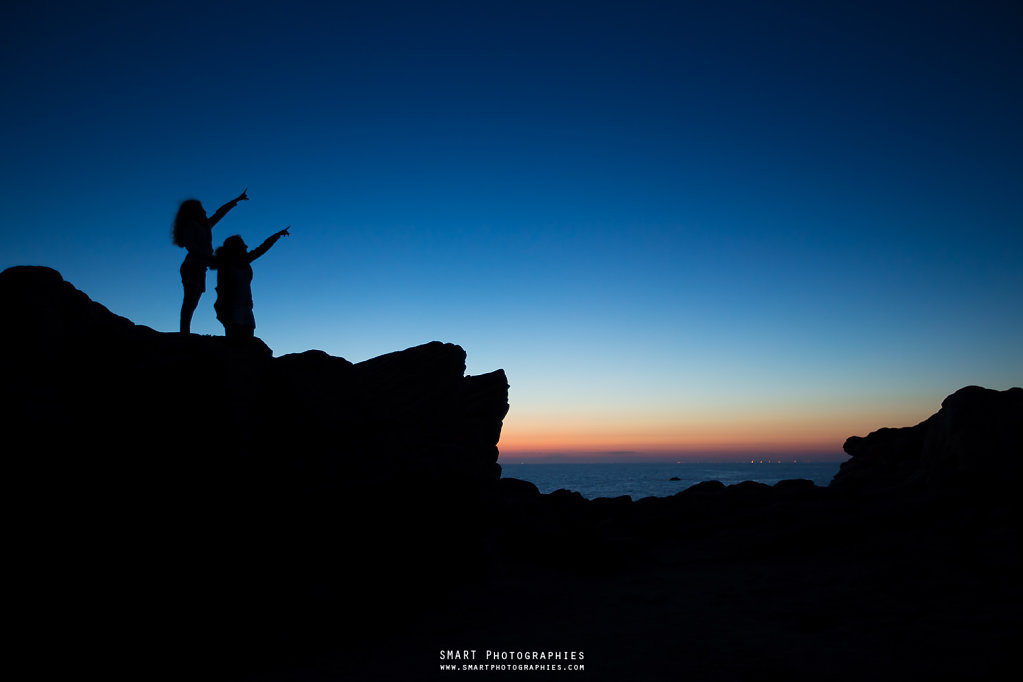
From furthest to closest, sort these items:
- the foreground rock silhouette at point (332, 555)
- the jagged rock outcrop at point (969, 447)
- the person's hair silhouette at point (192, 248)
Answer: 1. the jagged rock outcrop at point (969, 447)
2. the person's hair silhouette at point (192, 248)
3. the foreground rock silhouette at point (332, 555)

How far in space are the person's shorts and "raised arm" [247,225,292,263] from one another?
2.68 ft

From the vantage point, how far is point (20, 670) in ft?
19.8

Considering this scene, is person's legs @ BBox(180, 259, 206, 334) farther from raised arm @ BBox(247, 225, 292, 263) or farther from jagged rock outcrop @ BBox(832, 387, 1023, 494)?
jagged rock outcrop @ BBox(832, 387, 1023, 494)

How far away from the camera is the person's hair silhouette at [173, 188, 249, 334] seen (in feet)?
28.9

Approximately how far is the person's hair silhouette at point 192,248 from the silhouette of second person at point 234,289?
215 mm

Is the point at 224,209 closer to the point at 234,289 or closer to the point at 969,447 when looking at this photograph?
the point at 234,289

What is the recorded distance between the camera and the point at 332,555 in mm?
8656

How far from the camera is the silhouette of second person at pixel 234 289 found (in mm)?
9047

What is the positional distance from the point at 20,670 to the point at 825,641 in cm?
1005

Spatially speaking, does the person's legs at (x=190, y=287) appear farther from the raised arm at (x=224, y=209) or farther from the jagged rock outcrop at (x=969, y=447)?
the jagged rock outcrop at (x=969, y=447)

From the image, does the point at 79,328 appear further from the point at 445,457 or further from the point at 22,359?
the point at 445,457

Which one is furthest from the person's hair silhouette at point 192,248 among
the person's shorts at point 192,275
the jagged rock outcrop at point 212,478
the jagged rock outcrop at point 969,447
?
the jagged rock outcrop at point 969,447

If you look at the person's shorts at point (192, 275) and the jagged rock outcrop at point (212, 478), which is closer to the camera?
the jagged rock outcrop at point (212, 478)

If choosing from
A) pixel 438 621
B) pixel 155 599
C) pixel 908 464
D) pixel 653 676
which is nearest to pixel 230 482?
pixel 155 599
